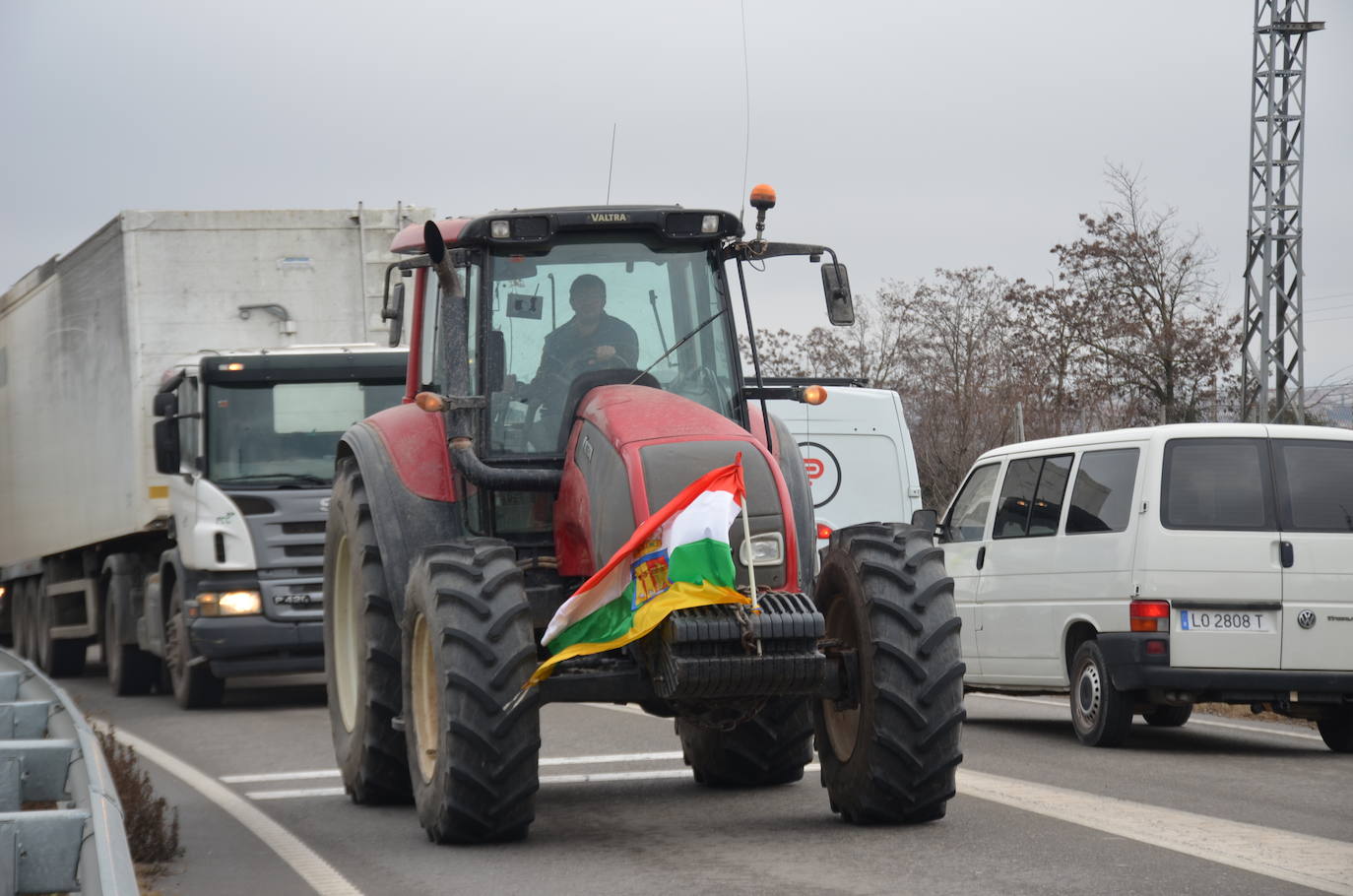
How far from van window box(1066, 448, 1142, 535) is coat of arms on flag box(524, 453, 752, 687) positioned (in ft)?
17.6

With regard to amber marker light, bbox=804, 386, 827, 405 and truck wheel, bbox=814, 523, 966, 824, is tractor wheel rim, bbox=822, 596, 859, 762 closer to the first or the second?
truck wheel, bbox=814, 523, 966, 824

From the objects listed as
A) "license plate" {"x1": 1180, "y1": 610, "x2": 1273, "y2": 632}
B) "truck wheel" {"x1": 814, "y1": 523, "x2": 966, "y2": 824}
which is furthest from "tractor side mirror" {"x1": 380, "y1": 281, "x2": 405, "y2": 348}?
"license plate" {"x1": 1180, "y1": 610, "x2": 1273, "y2": 632}

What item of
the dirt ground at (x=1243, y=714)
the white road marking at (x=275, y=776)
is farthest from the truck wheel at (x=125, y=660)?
the dirt ground at (x=1243, y=714)

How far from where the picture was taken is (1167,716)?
45.2ft

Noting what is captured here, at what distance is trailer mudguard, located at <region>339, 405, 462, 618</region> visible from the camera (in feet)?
30.0

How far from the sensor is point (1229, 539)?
1185 centimetres

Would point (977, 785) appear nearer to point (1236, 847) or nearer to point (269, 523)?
point (1236, 847)

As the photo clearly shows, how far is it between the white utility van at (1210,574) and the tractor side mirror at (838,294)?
379 cm

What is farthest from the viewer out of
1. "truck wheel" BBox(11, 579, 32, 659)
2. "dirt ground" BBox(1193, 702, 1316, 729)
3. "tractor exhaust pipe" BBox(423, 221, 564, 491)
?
"truck wheel" BBox(11, 579, 32, 659)

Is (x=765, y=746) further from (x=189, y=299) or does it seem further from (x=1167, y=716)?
(x=189, y=299)

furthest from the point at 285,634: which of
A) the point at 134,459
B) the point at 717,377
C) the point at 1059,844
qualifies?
the point at 1059,844

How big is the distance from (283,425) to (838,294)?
29.6ft

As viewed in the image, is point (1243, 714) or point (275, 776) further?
point (1243, 714)

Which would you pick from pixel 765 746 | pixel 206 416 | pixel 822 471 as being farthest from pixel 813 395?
pixel 206 416
